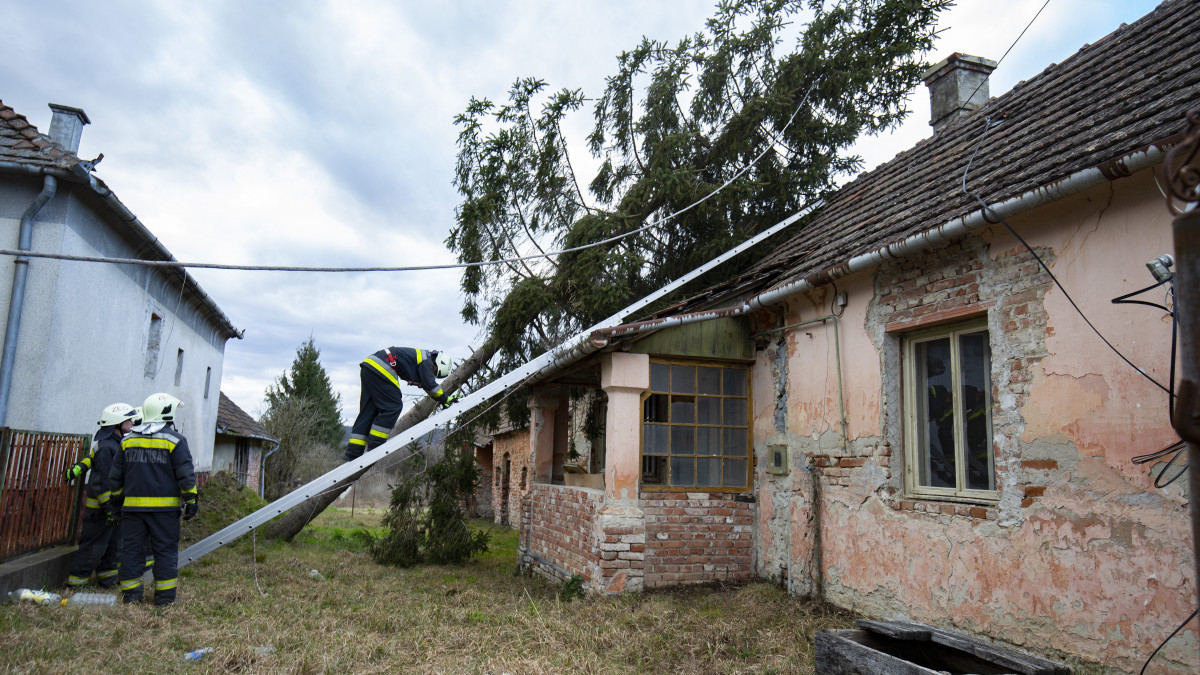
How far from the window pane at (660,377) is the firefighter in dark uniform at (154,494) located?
4672 millimetres

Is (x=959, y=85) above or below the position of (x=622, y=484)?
above

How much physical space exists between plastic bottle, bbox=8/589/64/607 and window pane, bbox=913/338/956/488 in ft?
23.9

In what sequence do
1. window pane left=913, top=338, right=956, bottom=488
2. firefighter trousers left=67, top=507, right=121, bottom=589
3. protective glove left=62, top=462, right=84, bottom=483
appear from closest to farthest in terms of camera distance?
window pane left=913, top=338, right=956, bottom=488 → firefighter trousers left=67, top=507, right=121, bottom=589 → protective glove left=62, top=462, right=84, bottom=483

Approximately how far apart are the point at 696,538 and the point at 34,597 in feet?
19.7

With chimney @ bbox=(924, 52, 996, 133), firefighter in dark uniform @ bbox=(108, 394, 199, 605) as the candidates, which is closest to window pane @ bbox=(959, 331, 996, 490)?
chimney @ bbox=(924, 52, 996, 133)

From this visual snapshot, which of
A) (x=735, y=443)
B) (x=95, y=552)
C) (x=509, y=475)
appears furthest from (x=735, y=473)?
(x=509, y=475)

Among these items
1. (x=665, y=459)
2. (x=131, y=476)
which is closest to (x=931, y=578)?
(x=665, y=459)

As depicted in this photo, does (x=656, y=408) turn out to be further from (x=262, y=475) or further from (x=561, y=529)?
(x=262, y=475)

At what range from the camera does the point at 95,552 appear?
7.28m

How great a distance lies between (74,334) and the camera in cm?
845

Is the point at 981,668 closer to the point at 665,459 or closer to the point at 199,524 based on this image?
the point at 665,459

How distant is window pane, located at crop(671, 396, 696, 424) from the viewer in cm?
809

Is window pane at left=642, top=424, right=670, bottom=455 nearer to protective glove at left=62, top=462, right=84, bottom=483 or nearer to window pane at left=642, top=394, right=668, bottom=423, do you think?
window pane at left=642, top=394, right=668, bottom=423

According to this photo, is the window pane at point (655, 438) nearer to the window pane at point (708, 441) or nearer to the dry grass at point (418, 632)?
the window pane at point (708, 441)
